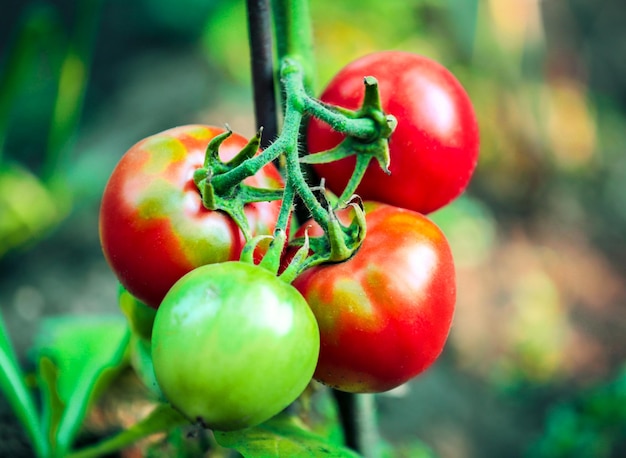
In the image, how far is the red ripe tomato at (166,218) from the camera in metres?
0.51

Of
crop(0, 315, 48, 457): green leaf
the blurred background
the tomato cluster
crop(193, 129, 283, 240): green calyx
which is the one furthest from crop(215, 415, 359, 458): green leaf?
the blurred background

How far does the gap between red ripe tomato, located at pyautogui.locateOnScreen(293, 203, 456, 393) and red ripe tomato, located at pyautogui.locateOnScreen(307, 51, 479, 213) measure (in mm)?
62

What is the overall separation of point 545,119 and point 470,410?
1201mm

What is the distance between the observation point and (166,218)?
20.3 inches

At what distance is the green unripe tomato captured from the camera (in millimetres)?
426

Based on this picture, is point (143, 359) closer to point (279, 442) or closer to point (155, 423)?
point (155, 423)

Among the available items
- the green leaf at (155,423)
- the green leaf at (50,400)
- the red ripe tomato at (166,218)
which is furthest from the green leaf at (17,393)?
the red ripe tomato at (166,218)

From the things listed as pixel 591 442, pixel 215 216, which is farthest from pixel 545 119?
pixel 215 216

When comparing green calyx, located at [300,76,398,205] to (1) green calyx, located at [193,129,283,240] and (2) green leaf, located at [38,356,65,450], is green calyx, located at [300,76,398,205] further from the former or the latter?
(2) green leaf, located at [38,356,65,450]

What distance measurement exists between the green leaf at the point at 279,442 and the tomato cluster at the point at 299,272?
9 centimetres

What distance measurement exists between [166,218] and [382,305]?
0.18 meters

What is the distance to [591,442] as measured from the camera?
1.25 m

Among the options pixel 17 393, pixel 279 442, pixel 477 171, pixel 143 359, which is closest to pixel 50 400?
pixel 17 393

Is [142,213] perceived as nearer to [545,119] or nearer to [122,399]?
[122,399]
